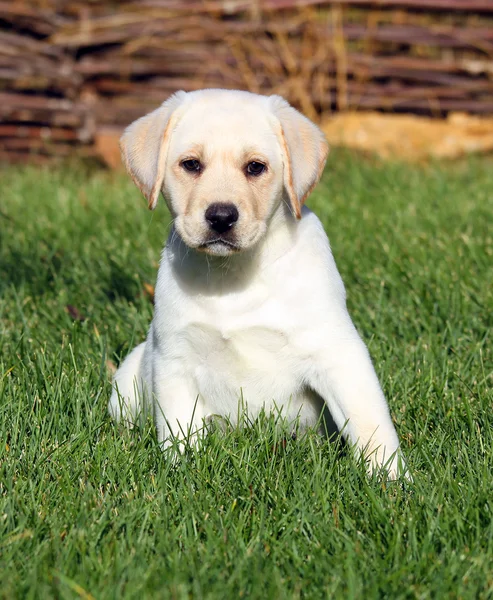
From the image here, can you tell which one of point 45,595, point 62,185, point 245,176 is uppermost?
point 245,176

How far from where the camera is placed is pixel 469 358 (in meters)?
3.83

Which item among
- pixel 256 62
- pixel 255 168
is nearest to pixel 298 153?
pixel 255 168

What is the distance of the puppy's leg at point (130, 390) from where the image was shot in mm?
3416

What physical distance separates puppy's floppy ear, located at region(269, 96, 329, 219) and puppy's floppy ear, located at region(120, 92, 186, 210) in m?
0.40

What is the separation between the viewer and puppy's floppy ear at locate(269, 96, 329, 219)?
324 centimetres

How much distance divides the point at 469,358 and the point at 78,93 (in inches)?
246

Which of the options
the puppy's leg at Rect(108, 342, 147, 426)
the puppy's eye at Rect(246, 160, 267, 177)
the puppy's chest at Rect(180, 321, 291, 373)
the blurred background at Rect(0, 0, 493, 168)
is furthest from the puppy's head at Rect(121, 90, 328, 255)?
the blurred background at Rect(0, 0, 493, 168)

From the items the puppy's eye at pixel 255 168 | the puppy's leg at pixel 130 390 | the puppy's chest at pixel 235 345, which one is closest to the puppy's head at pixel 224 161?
the puppy's eye at pixel 255 168

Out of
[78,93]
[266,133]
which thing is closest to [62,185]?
[78,93]

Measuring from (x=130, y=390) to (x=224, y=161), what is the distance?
1087mm

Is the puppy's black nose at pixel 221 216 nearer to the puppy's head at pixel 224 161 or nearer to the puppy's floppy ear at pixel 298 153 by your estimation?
the puppy's head at pixel 224 161

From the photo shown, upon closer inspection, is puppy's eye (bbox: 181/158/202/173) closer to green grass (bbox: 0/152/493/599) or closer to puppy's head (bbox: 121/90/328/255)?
puppy's head (bbox: 121/90/328/255)

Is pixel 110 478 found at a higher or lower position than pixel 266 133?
lower

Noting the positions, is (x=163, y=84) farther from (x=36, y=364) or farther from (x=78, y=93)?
(x=36, y=364)
